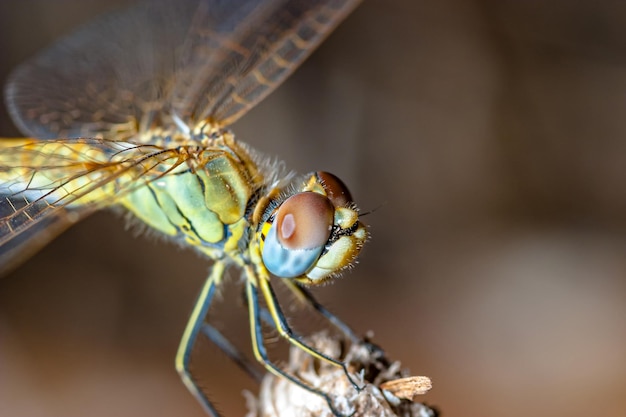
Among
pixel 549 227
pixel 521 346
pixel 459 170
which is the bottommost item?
pixel 521 346

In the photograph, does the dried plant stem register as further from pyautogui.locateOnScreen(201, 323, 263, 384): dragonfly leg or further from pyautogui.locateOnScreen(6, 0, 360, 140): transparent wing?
pyautogui.locateOnScreen(6, 0, 360, 140): transparent wing

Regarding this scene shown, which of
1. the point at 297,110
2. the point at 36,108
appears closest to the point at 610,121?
the point at 297,110

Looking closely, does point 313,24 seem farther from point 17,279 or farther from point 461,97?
point 17,279

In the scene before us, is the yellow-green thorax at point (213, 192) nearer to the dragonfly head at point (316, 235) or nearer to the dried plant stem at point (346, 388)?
the dragonfly head at point (316, 235)

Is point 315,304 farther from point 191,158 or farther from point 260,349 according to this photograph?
point 191,158

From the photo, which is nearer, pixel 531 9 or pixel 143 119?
pixel 143 119

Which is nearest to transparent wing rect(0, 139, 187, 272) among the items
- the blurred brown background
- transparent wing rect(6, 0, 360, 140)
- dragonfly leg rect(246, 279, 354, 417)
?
transparent wing rect(6, 0, 360, 140)
